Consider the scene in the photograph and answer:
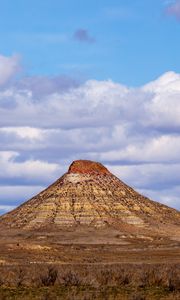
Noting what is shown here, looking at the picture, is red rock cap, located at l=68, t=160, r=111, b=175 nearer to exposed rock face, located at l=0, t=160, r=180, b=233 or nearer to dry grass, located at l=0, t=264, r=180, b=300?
exposed rock face, located at l=0, t=160, r=180, b=233

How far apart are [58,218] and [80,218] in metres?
4.53

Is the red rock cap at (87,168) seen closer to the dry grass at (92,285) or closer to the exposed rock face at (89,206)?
the exposed rock face at (89,206)

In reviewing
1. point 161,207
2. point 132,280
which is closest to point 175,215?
point 161,207

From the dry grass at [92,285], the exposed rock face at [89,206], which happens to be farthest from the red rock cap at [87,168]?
the dry grass at [92,285]

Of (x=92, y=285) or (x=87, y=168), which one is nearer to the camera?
(x=92, y=285)

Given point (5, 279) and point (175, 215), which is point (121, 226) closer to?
point (175, 215)

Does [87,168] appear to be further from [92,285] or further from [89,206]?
[92,285]

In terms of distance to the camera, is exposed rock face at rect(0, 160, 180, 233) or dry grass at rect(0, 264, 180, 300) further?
exposed rock face at rect(0, 160, 180, 233)

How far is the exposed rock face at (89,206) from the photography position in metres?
165

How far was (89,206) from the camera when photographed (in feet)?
557

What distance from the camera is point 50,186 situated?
188 metres

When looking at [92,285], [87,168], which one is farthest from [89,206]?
[92,285]

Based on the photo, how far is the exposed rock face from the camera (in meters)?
165

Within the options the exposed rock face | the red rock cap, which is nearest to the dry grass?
the exposed rock face
